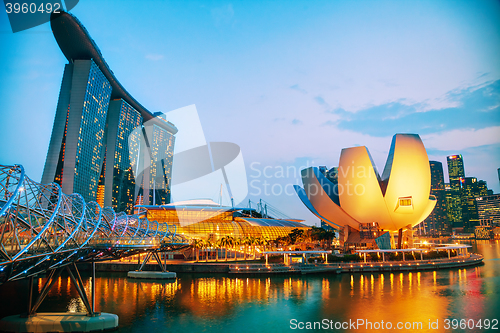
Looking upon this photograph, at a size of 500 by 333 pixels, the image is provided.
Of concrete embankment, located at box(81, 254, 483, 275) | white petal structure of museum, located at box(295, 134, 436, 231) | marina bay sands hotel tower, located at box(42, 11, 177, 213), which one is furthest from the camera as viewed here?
marina bay sands hotel tower, located at box(42, 11, 177, 213)

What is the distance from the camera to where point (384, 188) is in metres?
58.0

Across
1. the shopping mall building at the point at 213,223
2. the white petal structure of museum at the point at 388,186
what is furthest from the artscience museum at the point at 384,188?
the shopping mall building at the point at 213,223

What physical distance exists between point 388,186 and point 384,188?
47.7 inches

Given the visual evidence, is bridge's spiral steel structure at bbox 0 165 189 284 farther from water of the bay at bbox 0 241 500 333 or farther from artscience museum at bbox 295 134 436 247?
artscience museum at bbox 295 134 436 247

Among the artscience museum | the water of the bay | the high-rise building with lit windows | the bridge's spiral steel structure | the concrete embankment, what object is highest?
the high-rise building with lit windows

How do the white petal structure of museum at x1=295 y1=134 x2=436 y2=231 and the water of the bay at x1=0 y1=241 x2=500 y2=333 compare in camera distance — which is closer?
the water of the bay at x1=0 y1=241 x2=500 y2=333

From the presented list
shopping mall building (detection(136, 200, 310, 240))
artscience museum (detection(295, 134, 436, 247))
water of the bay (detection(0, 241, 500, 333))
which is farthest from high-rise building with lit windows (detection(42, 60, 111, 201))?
artscience museum (detection(295, 134, 436, 247))

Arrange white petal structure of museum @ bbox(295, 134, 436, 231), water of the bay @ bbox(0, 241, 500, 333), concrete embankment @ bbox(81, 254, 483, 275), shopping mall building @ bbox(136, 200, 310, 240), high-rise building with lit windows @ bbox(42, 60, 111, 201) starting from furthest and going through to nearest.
A: high-rise building with lit windows @ bbox(42, 60, 111, 201)
shopping mall building @ bbox(136, 200, 310, 240)
white petal structure of museum @ bbox(295, 134, 436, 231)
concrete embankment @ bbox(81, 254, 483, 275)
water of the bay @ bbox(0, 241, 500, 333)

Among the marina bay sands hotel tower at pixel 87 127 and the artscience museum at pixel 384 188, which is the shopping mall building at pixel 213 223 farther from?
the marina bay sands hotel tower at pixel 87 127

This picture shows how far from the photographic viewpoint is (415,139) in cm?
5606

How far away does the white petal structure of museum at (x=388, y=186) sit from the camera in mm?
56000

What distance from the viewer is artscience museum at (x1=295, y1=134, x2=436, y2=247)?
5603 centimetres

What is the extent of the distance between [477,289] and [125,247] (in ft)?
102

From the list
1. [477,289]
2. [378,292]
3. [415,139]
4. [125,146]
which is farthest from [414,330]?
[125,146]
